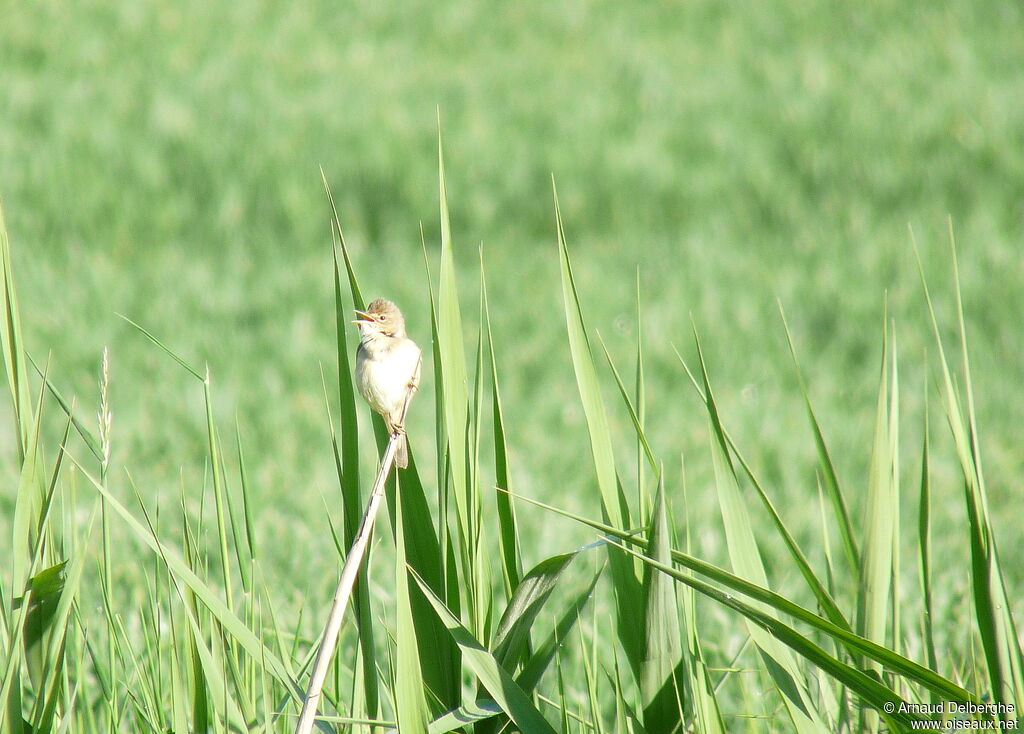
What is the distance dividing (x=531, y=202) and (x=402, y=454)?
7275 millimetres

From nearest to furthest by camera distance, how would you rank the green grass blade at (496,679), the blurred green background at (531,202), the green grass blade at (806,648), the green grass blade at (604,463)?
1. the green grass blade at (806,648)
2. the green grass blade at (496,679)
3. the green grass blade at (604,463)
4. the blurred green background at (531,202)

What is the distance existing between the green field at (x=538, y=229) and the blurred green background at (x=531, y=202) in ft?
0.10

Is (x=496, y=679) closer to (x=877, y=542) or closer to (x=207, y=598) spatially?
(x=207, y=598)

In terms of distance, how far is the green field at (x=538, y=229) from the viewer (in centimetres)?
531

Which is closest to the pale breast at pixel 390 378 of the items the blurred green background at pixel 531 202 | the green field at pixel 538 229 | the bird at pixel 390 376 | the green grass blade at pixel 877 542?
the bird at pixel 390 376

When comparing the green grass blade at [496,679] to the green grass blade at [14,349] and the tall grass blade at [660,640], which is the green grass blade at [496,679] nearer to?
the tall grass blade at [660,640]

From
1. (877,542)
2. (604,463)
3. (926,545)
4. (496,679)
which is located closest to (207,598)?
(496,679)

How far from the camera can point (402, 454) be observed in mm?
1629

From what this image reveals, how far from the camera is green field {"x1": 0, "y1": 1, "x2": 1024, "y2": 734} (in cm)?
531

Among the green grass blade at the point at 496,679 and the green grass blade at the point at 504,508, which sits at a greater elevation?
the green grass blade at the point at 504,508

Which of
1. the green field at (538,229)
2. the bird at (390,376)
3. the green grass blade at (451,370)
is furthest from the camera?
the green field at (538,229)

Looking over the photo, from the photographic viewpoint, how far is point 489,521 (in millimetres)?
5035

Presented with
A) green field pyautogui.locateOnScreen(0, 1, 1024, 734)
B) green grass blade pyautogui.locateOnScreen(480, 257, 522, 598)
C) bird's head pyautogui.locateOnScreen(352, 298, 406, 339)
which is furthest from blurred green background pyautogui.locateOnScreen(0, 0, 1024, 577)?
green grass blade pyautogui.locateOnScreen(480, 257, 522, 598)

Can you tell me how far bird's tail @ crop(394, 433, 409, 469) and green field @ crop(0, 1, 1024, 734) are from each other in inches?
84.3
